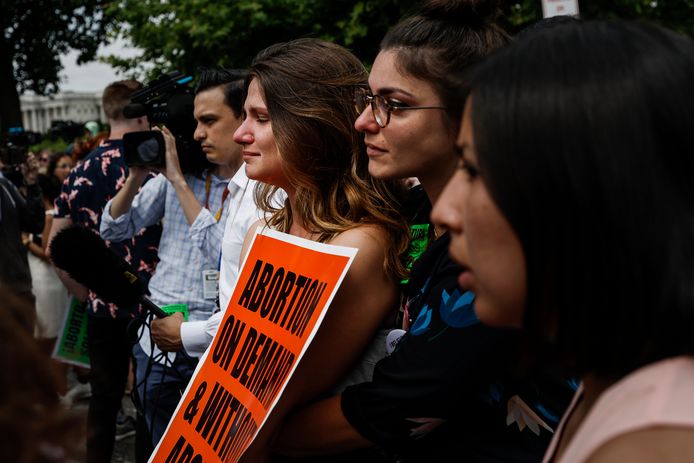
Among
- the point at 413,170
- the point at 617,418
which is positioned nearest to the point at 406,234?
the point at 413,170

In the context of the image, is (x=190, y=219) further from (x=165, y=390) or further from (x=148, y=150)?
(x=165, y=390)

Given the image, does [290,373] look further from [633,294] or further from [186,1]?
[186,1]

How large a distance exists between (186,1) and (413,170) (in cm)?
1145

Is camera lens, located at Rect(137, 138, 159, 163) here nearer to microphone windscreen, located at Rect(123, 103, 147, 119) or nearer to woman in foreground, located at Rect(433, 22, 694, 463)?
microphone windscreen, located at Rect(123, 103, 147, 119)

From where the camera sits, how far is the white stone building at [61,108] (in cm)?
8175

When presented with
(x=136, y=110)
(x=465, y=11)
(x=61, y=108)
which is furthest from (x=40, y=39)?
(x=61, y=108)

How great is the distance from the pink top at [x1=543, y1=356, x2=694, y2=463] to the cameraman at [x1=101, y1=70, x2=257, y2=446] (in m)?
2.44

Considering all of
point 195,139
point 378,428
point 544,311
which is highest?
point 544,311

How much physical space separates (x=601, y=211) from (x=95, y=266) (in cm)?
233

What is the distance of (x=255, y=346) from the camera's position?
193cm

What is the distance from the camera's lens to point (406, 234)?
2002mm

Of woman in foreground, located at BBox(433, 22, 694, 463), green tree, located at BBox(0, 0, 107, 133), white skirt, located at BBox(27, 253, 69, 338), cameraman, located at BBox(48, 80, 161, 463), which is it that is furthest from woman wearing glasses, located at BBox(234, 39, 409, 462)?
green tree, located at BBox(0, 0, 107, 133)

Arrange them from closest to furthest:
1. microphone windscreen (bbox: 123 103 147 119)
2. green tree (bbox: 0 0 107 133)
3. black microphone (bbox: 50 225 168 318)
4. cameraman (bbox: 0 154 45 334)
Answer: black microphone (bbox: 50 225 168 318) < microphone windscreen (bbox: 123 103 147 119) < cameraman (bbox: 0 154 45 334) < green tree (bbox: 0 0 107 133)

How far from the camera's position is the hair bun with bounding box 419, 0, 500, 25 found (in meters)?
1.86
